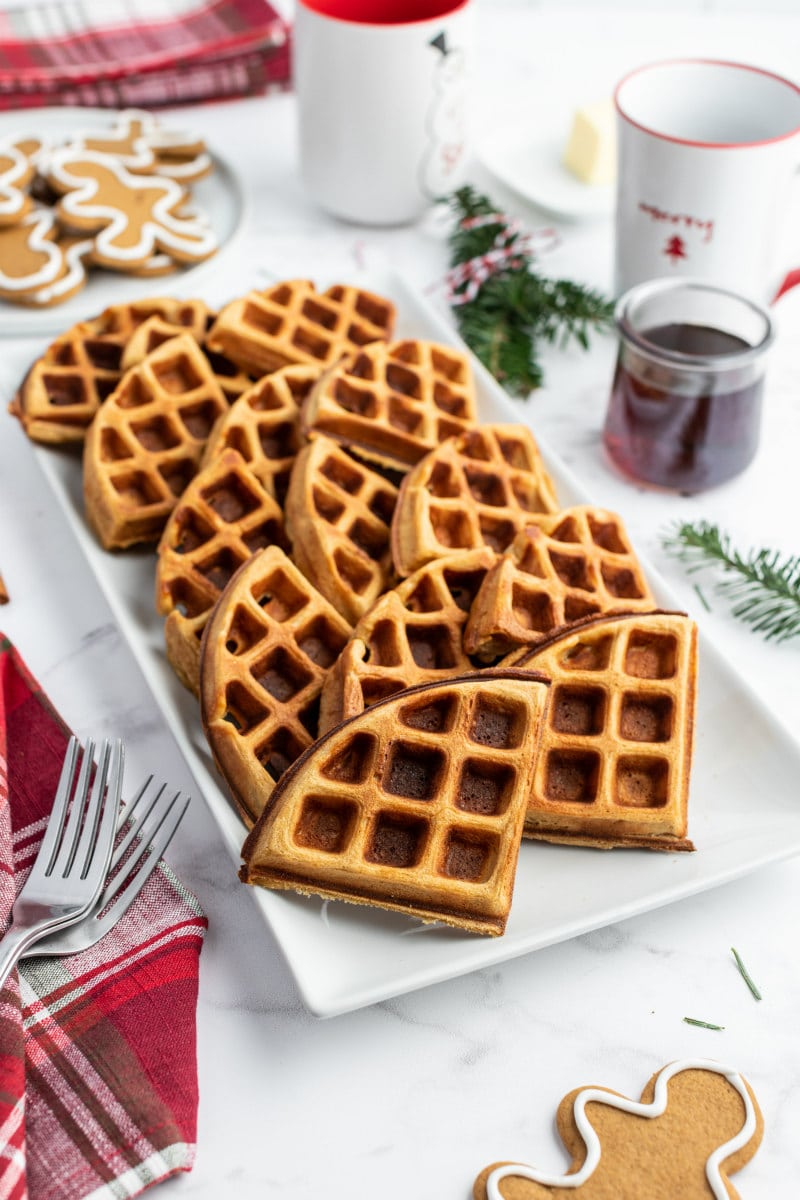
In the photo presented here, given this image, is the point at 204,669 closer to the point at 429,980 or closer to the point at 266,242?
the point at 429,980

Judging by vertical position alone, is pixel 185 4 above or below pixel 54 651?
above

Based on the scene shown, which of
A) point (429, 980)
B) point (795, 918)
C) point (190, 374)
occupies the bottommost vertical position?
point (795, 918)

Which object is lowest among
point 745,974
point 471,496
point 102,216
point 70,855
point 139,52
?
point 745,974

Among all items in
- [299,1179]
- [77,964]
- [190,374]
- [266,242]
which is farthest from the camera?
[266,242]

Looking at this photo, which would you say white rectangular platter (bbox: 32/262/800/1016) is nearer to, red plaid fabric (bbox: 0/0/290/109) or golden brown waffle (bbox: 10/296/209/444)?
golden brown waffle (bbox: 10/296/209/444)

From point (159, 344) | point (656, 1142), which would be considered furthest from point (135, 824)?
point (159, 344)

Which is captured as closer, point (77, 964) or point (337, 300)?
point (77, 964)

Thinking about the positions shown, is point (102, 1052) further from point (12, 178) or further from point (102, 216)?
point (12, 178)

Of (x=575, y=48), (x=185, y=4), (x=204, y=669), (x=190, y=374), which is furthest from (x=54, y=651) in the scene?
(x=575, y=48)
